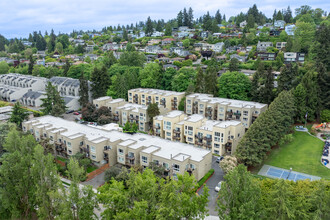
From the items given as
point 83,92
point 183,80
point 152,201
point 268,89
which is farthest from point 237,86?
point 152,201

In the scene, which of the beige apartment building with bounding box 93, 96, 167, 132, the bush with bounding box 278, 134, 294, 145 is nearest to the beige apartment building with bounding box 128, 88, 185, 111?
the beige apartment building with bounding box 93, 96, 167, 132

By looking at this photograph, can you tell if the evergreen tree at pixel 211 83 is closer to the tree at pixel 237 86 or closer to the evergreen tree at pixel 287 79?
the tree at pixel 237 86

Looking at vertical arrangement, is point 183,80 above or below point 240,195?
above

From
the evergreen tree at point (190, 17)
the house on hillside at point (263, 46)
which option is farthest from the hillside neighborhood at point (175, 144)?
the evergreen tree at point (190, 17)

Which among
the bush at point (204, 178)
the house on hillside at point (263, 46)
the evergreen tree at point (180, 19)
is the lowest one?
the bush at point (204, 178)

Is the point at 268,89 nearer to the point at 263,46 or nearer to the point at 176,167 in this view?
the point at 176,167

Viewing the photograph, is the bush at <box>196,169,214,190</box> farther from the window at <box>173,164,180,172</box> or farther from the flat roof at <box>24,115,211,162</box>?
the window at <box>173,164,180,172</box>

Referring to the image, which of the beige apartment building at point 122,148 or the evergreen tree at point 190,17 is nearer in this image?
the beige apartment building at point 122,148
